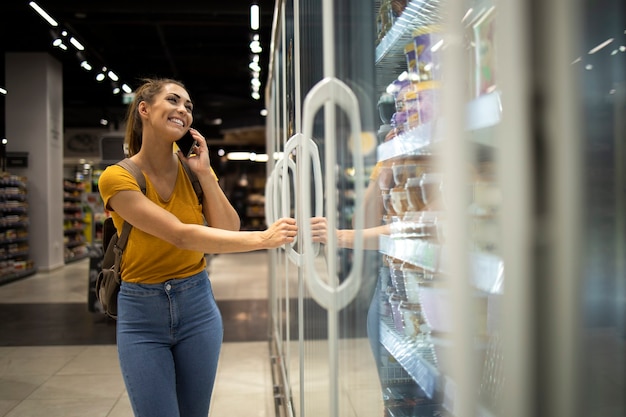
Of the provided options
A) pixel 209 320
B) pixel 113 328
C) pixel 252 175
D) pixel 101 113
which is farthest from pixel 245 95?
pixel 209 320

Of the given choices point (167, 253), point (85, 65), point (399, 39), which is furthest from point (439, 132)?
point (85, 65)

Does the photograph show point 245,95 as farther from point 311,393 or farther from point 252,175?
A: point 311,393

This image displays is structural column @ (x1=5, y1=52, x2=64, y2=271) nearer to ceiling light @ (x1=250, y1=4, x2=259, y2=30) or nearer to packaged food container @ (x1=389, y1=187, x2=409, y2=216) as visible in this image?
ceiling light @ (x1=250, y1=4, x2=259, y2=30)

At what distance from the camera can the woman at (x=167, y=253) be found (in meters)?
1.66

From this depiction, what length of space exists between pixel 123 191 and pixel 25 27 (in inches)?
339

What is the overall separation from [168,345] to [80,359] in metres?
3.08

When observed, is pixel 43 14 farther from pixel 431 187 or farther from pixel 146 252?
pixel 431 187

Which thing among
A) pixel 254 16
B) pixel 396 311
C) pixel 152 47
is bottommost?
pixel 396 311

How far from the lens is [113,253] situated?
6.08ft

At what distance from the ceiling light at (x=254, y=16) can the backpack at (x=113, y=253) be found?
5122 mm

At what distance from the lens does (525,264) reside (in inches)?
19.5

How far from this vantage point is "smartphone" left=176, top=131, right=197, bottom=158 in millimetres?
1958

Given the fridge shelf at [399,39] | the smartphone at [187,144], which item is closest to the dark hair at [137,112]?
the smartphone at [187,144]

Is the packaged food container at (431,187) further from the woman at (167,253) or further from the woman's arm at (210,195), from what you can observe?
the woman's arm at (210,195)
